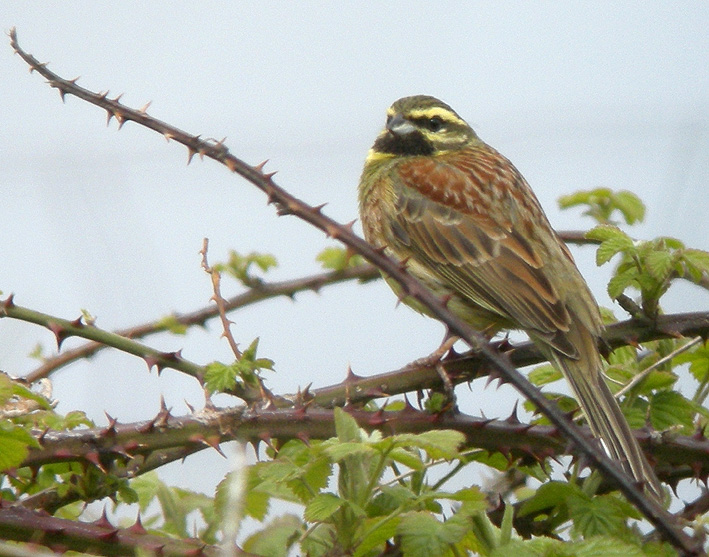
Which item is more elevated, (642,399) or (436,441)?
(436,441)

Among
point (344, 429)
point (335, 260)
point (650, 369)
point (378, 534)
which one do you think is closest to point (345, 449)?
point (344, 429)

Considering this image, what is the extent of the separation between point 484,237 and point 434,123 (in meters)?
0.91

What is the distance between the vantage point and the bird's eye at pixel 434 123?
4.57m

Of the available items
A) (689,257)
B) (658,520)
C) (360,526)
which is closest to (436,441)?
(360,526)

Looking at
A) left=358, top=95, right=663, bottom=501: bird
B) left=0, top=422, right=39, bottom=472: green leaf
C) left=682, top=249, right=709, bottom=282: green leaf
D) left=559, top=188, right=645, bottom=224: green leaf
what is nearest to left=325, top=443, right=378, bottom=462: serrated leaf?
left=0, top=422, right=39, bottom=472: green leaf

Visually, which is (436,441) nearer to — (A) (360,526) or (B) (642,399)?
(A) (360,526)

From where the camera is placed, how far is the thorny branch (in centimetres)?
158

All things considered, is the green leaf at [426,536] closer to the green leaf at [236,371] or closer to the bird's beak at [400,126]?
the green leaf at [236,371]

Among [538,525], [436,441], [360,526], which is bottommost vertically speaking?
[538,525]

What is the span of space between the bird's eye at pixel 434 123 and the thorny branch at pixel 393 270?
8.99 feet

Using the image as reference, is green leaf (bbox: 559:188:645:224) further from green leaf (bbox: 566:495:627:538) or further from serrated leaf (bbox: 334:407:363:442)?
serrated leaf (bbox: 334:407:363:442)

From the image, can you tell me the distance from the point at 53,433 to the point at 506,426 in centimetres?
90

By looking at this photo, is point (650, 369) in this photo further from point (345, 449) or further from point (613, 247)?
point (345, 449)

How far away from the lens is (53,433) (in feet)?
6.47
